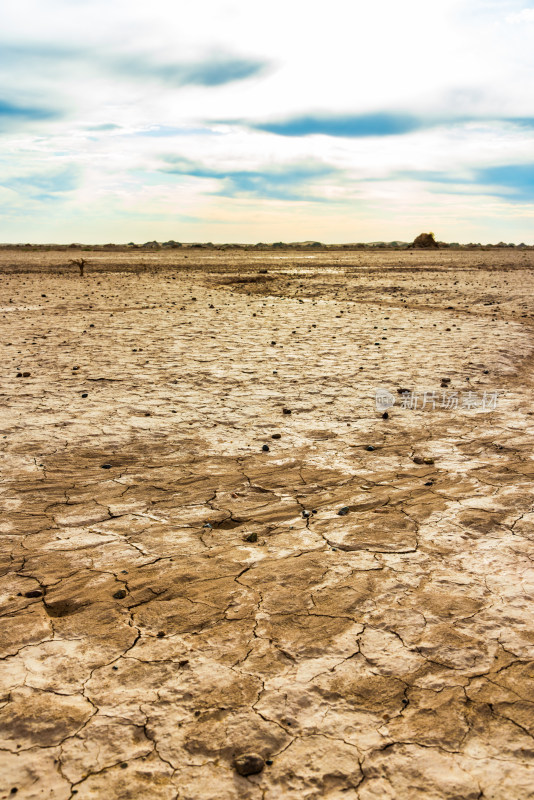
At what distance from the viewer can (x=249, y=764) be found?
2139 millimetres

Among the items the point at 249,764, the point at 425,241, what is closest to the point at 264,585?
the point at 249,764

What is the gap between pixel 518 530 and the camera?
12.4 ft

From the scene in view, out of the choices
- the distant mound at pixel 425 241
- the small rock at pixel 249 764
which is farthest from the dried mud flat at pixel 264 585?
the distant mound at pixel 425 241

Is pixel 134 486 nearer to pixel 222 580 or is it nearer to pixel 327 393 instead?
pixel 222 580

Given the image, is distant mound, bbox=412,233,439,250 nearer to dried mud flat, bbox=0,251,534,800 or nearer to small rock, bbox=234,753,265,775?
dried mud flat, bbox=0,251,534,800

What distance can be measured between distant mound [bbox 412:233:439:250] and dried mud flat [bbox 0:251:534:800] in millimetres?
54321

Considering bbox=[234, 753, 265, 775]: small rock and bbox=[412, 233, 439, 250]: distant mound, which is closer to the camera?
bbox=[234, 753, 265, 775]: small rock

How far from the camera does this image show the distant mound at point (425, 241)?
57.3 m

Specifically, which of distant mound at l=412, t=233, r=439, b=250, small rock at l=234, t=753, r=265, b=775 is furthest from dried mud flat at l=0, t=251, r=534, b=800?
distant mound at l=412, t=233, r=439, b=250

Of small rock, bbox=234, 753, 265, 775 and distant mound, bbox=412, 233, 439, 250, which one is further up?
distant mound, bbox=412, 233, 439, 250

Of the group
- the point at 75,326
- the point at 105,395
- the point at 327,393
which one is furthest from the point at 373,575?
the point at 75,326

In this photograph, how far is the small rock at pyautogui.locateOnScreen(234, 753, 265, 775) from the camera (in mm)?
2119

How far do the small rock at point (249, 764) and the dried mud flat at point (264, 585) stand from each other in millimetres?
24

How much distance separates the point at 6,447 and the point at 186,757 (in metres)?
3.73
